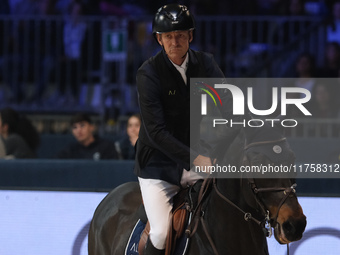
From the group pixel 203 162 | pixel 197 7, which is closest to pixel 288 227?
pixel 203 162

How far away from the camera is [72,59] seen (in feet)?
36.5

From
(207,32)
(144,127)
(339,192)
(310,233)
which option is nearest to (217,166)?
(144,127)

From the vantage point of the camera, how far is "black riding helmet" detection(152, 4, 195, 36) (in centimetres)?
413

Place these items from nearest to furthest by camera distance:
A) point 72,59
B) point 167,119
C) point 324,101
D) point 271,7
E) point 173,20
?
point 173,20 < point 167,119 < point 324,101 < point 72,59 < point 271,7

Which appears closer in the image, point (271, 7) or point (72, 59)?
point (72, 59)

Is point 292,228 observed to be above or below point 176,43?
below

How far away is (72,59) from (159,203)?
7113 millimetres

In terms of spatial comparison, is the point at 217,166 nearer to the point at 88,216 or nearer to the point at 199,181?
the point at 199,181

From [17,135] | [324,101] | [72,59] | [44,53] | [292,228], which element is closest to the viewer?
[292,228]

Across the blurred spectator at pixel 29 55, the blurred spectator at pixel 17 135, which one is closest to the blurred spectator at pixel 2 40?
the blurred spectator at pixel 29 55

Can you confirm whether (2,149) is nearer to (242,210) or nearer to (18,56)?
(18,56)

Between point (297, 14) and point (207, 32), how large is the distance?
150 cm

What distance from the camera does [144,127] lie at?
4297 mm

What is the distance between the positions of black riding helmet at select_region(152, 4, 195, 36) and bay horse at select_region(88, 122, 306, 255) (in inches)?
28.8
